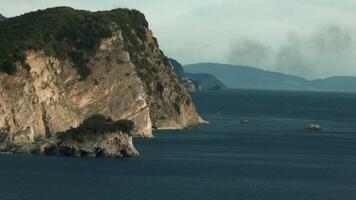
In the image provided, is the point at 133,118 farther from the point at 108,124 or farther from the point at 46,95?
the point at 108,124

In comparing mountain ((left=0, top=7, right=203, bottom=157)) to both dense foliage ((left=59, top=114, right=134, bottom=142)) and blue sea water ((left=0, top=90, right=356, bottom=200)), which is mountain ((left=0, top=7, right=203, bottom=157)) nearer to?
dense foliage ((left=59, top=114, right=134, bottom=142))

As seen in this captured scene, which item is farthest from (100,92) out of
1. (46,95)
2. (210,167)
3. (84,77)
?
(210,167)

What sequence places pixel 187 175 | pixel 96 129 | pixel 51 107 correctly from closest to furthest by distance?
pixel 187 175 < pixel 96 129 < pixel 51 107

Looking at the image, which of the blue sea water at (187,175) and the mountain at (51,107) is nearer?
the blue sea water at (187,175)

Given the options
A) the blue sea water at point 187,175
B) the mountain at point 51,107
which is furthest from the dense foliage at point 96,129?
the blue sea water at point 187,175

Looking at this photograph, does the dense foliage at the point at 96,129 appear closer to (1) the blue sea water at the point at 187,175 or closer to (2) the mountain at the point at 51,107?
(2) the mountain at the point at 51,107

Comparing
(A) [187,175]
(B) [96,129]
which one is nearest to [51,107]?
(B) [96,129]

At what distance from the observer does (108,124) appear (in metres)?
149

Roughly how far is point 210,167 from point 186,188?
88.3 ft

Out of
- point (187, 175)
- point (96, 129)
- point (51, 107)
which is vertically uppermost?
point (51, 107)

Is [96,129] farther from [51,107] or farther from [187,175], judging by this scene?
[51,107]

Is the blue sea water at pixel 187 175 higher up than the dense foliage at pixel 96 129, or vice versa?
the dense foliage at pixel 96 129

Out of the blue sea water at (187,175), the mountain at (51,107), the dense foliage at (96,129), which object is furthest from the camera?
the mountain at (51,107)

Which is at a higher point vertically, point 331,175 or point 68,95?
point 68,95
